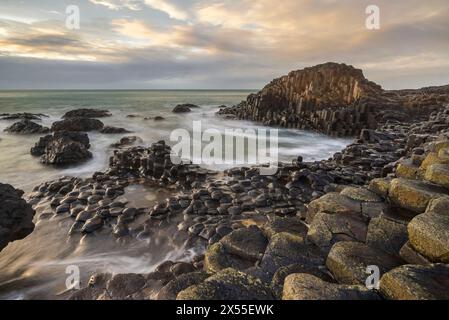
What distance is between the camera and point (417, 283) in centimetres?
316

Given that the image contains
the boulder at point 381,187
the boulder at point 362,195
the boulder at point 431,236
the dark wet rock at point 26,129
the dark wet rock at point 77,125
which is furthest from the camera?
the dark wet rock at point 77,125

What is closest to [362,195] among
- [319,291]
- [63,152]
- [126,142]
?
[319,291]

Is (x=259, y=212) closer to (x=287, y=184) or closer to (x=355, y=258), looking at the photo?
(x=287, y=184)

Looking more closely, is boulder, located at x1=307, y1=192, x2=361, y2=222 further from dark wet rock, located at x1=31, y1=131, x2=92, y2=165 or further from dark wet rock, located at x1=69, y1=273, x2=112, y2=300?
dark wet rock, located at x1=31, y1=131, x2=92, y2=165

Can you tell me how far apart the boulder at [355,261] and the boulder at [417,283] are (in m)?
0.43

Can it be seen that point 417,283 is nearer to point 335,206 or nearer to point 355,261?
point 355,261

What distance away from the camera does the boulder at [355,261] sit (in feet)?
12.2

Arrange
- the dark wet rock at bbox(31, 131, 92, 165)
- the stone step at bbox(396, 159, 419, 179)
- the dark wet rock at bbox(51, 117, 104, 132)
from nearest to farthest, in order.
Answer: the stone step at bbox(396, 159, 419, 179), the dark wet rock at bbox(31, 131, 92, 165), the dark wet rock at bbox(51, 117, 104, 132)

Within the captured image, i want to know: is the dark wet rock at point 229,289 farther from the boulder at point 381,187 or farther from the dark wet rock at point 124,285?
the boulder at point 381,187

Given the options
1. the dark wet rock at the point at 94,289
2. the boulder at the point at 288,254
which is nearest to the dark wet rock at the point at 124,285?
the dark wet rock at the point at 94,289

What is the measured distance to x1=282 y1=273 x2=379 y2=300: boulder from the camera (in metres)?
3.13

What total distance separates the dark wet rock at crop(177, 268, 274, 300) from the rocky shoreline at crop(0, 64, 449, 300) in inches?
0.5

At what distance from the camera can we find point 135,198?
975 centimetres

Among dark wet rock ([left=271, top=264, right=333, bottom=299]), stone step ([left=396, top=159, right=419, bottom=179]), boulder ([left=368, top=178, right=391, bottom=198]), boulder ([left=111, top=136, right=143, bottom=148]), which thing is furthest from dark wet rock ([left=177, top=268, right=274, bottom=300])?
boulder ([left=111, top=136, right=143, bottom=148])
